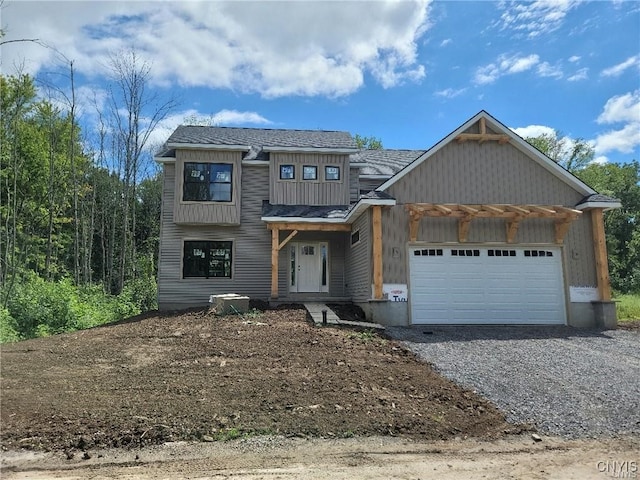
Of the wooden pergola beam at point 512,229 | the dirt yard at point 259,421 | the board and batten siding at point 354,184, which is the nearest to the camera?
the dirt yard at point 259,421

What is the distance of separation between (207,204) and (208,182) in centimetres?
79

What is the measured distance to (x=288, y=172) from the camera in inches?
604

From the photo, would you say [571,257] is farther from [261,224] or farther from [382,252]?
[261,224]

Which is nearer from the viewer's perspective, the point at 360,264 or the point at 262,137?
the point at 360,264

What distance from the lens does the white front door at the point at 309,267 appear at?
15.5 m

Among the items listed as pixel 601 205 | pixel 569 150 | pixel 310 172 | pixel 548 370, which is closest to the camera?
pixel 548 370

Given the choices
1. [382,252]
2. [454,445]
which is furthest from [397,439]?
[382,252]

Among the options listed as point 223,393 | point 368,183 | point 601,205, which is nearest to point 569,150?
point 368,183

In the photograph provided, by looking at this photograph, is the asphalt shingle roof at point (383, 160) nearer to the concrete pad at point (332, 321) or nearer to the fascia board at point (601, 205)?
the fascia board at point (601, 205)

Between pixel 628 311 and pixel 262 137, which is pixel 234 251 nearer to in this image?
pixel 262 137

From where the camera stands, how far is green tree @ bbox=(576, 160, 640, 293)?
85.9ft

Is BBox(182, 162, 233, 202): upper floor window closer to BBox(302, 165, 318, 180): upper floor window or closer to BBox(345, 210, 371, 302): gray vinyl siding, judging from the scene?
BBox(302, 165, 318, 180): upper floor window

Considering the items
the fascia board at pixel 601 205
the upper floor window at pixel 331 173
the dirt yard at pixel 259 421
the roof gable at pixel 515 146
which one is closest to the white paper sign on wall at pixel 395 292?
the roof gable at pixel 515 146

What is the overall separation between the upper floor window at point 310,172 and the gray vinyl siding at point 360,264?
253cm
